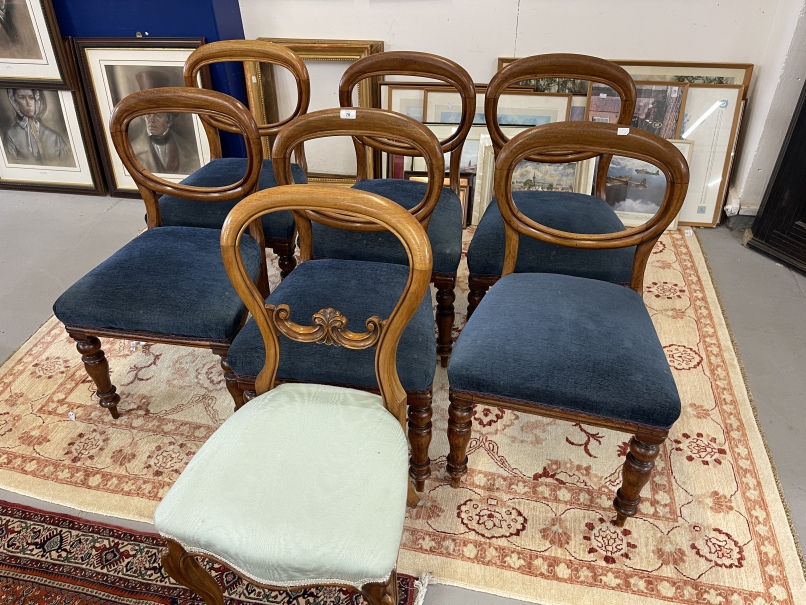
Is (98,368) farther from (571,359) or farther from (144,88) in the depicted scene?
(144,88)

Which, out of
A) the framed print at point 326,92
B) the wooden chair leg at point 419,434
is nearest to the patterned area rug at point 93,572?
the wooden chair leg at point 419,434

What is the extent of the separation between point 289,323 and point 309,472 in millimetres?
301

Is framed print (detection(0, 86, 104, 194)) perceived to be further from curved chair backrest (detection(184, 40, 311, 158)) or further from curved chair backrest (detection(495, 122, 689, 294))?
curved chair backrest (detection(495, 122, 689, 294))

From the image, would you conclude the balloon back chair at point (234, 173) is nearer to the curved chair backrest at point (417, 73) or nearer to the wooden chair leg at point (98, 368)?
the curved chair backrest at point (417, 73)

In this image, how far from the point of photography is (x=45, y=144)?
3.24m

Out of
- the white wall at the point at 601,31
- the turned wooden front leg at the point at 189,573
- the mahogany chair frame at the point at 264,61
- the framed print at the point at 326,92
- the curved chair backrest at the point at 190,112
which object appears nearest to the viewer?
the turned wooden front leg at the point at 189,573

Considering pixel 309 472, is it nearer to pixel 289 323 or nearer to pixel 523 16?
pixel 289 323

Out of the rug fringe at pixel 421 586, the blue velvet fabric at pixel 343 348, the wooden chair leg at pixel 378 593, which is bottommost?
the rug fringe at pixel 421 586

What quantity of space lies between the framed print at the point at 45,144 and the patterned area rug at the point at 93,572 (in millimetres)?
2250

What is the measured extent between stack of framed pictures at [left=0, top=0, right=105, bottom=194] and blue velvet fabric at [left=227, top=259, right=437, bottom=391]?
7.57 ft

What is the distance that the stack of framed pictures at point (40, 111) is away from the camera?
9.65 feet

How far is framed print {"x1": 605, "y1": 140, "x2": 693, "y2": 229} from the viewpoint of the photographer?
112 inches

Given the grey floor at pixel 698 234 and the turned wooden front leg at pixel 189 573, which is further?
the grey floor at pixel 698 234

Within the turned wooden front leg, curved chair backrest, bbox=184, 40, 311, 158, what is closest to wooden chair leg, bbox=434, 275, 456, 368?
curved chair backrest, bbox=184, 40, 311, 158
